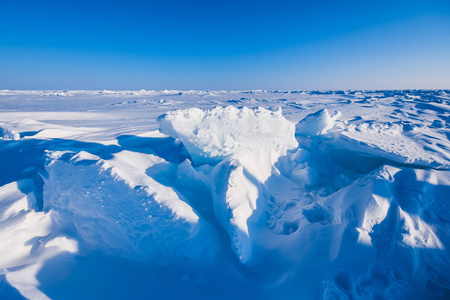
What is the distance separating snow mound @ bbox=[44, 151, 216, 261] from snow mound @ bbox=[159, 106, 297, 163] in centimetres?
95

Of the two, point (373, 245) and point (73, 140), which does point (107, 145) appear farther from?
point (373, 245)

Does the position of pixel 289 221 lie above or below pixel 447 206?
Answer: below

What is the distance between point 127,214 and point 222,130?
1622mm

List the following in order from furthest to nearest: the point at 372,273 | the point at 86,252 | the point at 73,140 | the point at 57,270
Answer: the point at 73,140 < the point at 86,252 < the point at 57,270 < the point at 372,273

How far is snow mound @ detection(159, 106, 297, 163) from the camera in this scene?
2.88 meters

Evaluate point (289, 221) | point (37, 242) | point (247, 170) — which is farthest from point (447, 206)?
point (37, 242)

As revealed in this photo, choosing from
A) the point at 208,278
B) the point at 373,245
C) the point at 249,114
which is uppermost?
the point at 249,114

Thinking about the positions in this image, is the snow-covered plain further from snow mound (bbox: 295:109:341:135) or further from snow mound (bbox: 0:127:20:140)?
snow mound (bbox: 0:127:20:140)

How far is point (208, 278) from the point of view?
1595 mm

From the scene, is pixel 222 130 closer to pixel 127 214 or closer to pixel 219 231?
pixel 219 231

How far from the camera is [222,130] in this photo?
Result: 2.93 m

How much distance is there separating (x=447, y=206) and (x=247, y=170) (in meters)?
1.90

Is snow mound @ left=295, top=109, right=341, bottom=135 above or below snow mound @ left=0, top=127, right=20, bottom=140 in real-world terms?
above

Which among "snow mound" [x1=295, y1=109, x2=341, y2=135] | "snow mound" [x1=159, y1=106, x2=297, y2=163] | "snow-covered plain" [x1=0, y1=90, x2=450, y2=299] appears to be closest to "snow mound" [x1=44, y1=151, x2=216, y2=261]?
"snow-covered plain" [x1=0, y1=90, x2=450, y2=299]
